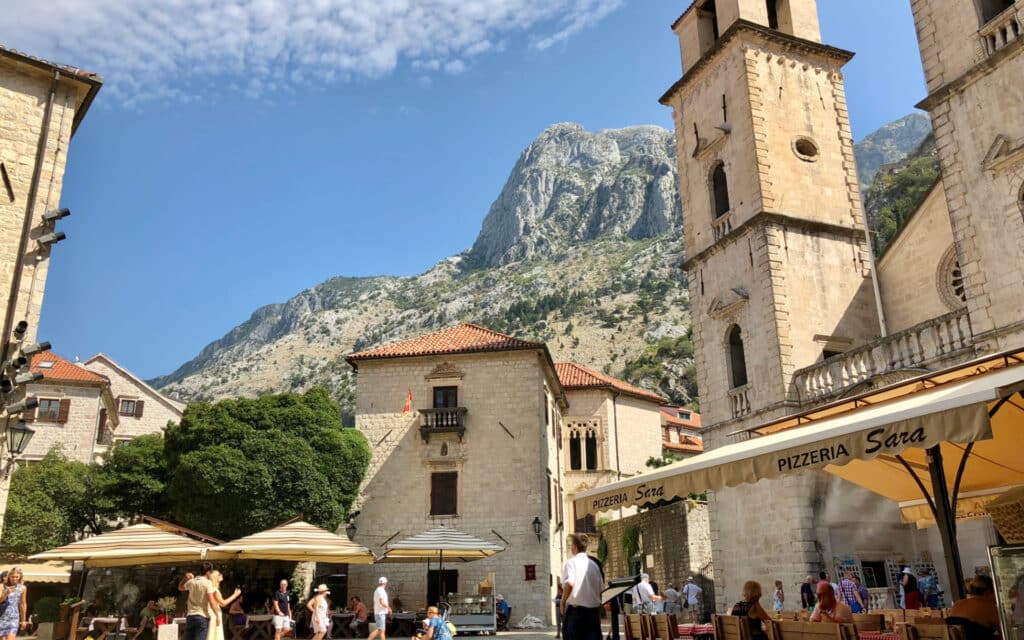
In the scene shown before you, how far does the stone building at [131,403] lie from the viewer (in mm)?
50469

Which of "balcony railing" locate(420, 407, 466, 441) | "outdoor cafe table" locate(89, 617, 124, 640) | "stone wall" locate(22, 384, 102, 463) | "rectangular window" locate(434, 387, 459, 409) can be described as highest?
"stone wall" locate(22, 384, 102, 463)

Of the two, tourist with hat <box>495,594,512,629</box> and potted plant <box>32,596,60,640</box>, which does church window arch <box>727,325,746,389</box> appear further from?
potted plant <box>32,596,60,640</box>

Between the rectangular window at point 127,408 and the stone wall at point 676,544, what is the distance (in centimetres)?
3503

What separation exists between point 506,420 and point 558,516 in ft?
22.0

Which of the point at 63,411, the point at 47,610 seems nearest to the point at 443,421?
the point at 47,610

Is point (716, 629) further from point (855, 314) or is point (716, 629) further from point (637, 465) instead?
point (637, 465)

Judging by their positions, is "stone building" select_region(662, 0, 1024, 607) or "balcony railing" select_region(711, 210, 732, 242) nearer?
"stone building" select_region(662, 0, 1024, 607)

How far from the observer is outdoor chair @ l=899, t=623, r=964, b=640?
6.56 metres

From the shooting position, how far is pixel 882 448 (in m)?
6.67

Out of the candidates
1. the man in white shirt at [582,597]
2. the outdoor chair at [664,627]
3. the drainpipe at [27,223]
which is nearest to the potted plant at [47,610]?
the drainpipe at [27,223]

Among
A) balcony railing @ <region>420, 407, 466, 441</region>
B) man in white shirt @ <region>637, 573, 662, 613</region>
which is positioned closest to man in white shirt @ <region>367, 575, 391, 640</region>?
man in white shirt @ <region>637, 573, 662, 613</region>

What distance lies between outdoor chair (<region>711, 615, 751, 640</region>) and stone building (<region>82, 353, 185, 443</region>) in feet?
157

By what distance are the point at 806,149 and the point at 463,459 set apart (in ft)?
54.5

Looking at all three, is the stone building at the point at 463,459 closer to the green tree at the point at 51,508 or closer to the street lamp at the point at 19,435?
the green tree at the point at 51,508
